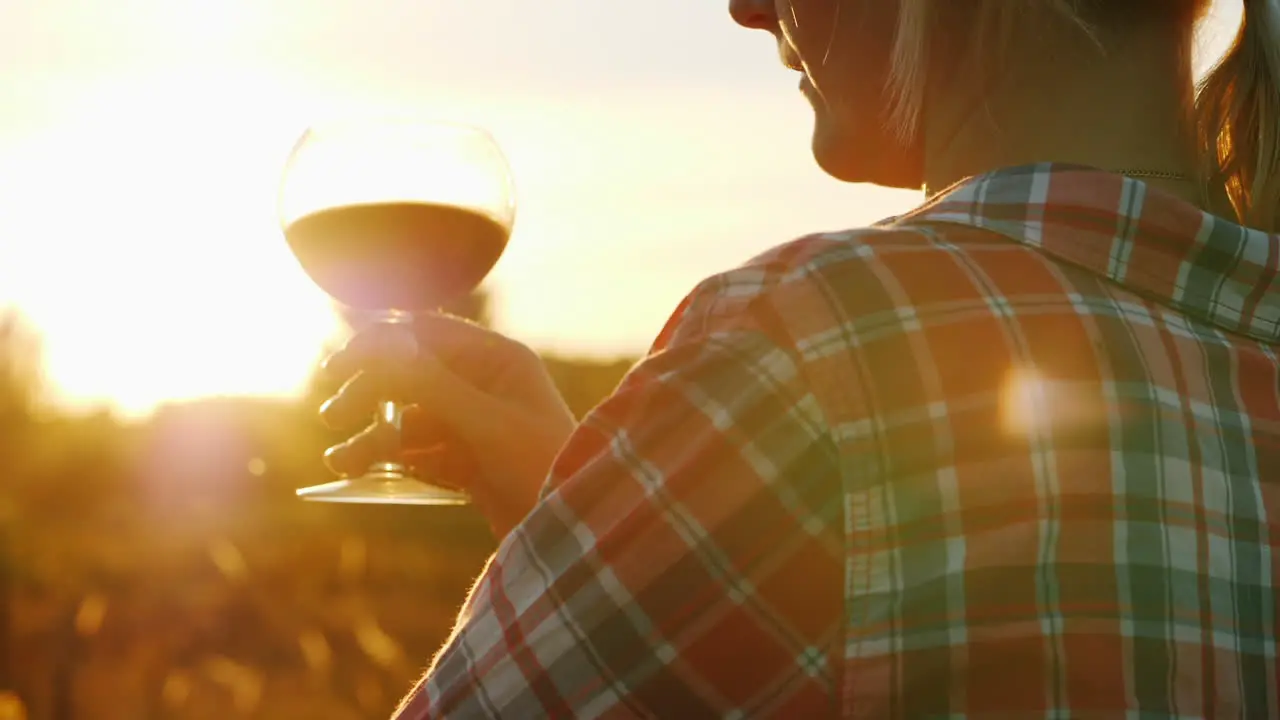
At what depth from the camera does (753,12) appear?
180 centimetres

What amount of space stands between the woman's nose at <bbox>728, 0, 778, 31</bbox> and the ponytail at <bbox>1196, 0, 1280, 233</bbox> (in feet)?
1.61

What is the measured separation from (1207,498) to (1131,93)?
40 cm

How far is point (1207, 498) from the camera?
1.25 m

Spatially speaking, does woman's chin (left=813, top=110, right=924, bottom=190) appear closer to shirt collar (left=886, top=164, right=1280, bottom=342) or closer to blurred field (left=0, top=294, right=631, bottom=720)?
shirt collar (left=886, top=164, right=1280, bottom=342)

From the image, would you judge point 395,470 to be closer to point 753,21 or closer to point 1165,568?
point 753,21

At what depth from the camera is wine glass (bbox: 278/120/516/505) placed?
8.10ft

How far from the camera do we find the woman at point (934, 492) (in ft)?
3.76

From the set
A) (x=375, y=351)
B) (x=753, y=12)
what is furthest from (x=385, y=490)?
(x=753, y=12)

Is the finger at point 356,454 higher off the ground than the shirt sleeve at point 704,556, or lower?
lower

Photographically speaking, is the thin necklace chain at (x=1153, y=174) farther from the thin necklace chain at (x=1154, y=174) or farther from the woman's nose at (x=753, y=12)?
the woman's nose at (x=753, y=12)

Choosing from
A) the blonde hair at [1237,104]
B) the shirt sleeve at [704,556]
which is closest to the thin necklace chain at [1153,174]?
the blonde hair at [1237,104]

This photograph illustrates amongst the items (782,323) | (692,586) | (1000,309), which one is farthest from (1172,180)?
(692,586)

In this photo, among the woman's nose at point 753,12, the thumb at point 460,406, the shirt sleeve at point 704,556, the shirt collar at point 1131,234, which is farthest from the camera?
the thumb at point 460,406

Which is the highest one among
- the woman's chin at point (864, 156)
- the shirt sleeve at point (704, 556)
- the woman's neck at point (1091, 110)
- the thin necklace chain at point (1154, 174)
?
the woman's neck at point (1091, 110)
